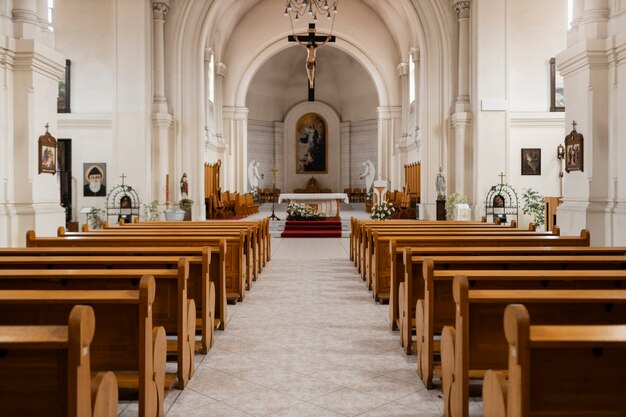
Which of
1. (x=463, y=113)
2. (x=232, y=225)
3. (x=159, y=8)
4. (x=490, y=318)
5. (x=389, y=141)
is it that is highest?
(x=159, y=8)

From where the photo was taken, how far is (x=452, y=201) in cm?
1698

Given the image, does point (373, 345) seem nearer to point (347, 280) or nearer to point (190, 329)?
point (190, 329)

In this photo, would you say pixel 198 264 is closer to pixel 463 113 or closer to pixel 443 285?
pixel 443 285

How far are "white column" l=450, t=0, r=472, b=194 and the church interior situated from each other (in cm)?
8

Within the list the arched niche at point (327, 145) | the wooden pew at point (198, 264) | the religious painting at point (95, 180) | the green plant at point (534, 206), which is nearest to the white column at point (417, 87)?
the green plant at point (534, 206)

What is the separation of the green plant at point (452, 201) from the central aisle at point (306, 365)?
30.6 feet

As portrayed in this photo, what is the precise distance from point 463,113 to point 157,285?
1384cm

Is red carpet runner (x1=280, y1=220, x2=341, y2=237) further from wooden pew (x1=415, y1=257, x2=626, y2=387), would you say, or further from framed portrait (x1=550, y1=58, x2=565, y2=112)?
wooden pew (x1=415, y1=257, x2=626, y2=387)

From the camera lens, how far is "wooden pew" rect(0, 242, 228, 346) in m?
5.02

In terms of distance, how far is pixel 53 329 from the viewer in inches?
91.0

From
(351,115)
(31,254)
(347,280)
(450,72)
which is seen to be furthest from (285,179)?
(31,254)

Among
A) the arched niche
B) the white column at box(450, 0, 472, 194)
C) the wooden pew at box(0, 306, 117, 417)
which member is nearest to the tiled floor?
the wooden pew at box(0, 306, 117, 417)

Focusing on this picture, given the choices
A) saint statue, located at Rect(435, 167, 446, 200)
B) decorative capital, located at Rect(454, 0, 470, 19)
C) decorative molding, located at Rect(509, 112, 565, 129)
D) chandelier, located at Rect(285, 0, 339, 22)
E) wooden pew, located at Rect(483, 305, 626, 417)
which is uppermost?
chandelier, located at Rect(285, 0, 339, 22)

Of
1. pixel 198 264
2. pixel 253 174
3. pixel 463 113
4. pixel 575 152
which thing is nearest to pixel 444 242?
pixel 198 264
